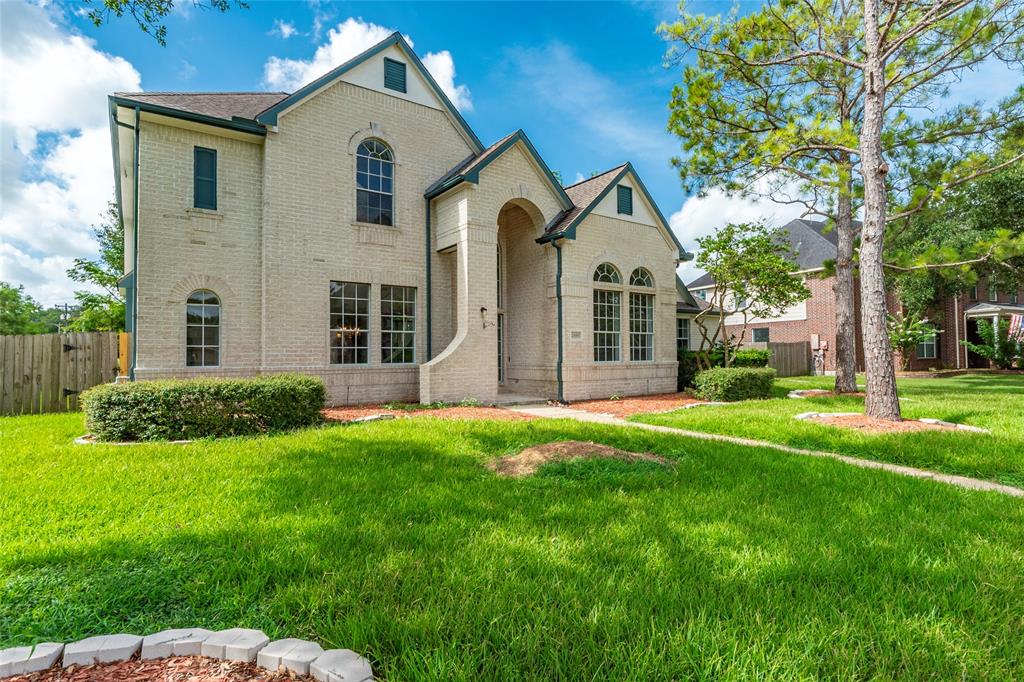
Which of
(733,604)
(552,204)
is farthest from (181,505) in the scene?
(552,204)

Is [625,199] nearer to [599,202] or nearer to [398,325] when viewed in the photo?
[599,202]

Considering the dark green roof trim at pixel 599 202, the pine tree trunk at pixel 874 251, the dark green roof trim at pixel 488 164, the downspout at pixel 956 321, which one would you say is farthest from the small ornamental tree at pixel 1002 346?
the dark green roof trim at pixel 488 164

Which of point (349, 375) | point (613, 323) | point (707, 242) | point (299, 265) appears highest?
point (707, 242)

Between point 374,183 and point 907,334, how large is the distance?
2641cm

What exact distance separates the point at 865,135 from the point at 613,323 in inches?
284

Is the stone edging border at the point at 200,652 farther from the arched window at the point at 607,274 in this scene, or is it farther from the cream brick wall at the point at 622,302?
the arched window at the point at 607,274

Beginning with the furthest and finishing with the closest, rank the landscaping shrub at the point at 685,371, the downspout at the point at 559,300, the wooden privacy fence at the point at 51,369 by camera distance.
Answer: the landscaping shrub at the point at 685,371 < the downspout at the point at 559,300 < the wooden privacy fence at the point at 51,369

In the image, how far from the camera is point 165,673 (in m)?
2.17

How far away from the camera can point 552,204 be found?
13891 millimetres

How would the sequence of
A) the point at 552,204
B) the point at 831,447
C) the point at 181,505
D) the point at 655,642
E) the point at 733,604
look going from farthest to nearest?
the point at 552,204 < the point at 831,447 < the point at 181,505 < the point at 733,604 < the point at 655,642

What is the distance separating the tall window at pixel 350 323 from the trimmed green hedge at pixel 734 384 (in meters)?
9.23

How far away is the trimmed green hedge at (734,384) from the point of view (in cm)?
1332

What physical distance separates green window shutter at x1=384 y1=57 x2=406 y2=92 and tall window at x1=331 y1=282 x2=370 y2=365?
208 inches

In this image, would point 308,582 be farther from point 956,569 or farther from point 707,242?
point 707,242
